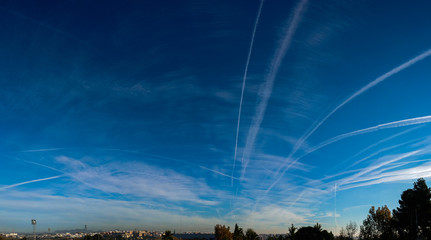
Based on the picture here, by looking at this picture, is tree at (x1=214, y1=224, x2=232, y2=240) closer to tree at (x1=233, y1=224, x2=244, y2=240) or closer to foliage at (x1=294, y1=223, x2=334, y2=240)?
tree at (x1=233, y1=224, x2=244, y2=240)

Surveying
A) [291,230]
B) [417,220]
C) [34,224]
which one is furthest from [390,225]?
[34,224]

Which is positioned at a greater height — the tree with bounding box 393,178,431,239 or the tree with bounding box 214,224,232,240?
the tree with bounding box 393,178,431,239

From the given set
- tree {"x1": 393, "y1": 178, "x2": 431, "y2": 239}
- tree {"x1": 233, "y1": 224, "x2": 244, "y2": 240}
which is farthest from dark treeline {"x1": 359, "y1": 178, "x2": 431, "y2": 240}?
tree {"x1": 233, "y1": 224, "x2": 244, "y2": 240}

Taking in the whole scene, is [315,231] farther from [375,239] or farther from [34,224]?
[34,224]

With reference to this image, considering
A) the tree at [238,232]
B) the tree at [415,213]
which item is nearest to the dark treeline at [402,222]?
the tree at [415,213]

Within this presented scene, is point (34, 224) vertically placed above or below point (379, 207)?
below

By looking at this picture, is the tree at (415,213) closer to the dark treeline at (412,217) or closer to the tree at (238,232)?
the dark treeline at (412,217)
